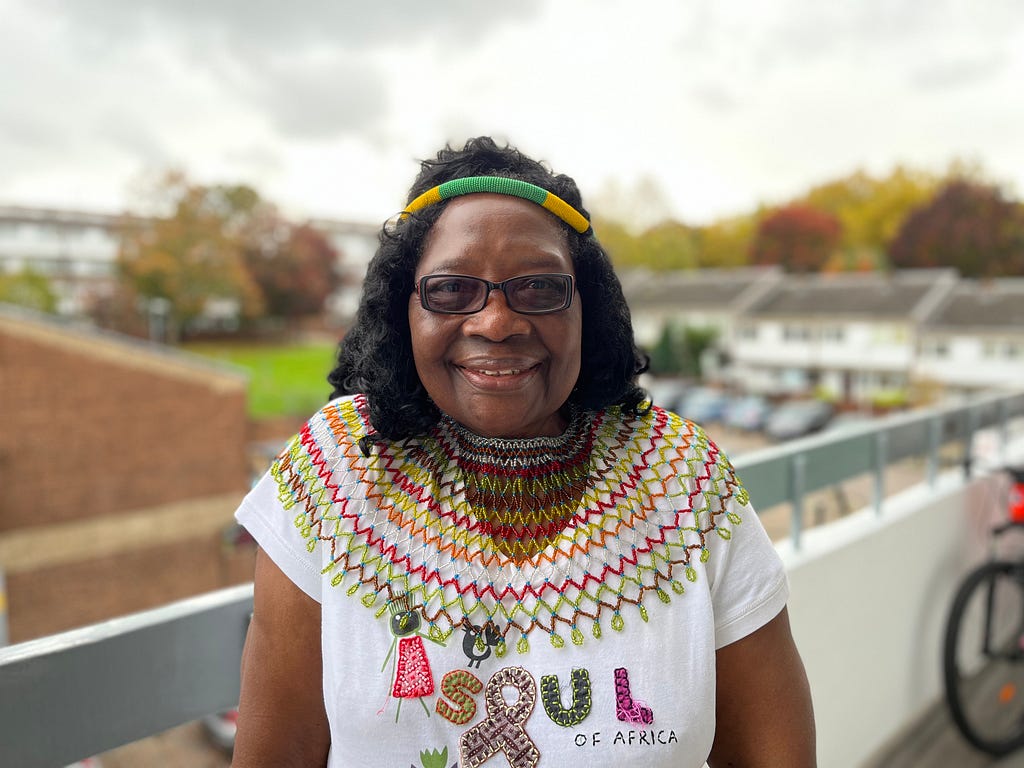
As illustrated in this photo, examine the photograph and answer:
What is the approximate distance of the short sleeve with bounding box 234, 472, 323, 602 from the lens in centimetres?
96

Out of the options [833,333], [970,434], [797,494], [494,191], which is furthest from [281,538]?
[833,333]

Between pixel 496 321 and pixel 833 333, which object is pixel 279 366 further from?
pixel 496 321

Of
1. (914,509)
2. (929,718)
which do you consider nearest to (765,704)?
(914,509)

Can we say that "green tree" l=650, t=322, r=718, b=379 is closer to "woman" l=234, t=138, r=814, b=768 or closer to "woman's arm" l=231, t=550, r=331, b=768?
"woman" l=234, t=138, r=814, b=768

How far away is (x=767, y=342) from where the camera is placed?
103ft

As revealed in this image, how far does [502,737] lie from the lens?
2.99 feet

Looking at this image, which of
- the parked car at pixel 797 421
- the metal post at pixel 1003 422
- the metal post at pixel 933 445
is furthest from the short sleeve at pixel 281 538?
the parked car at pixel 797 421

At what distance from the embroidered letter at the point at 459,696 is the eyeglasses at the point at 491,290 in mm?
429

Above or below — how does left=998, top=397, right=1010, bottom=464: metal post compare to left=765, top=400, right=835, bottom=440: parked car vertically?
above

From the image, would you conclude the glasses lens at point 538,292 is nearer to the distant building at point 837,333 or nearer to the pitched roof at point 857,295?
the distant building at point 837,333

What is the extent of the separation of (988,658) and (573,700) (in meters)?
2.51

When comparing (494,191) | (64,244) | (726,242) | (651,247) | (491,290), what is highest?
(64,244)

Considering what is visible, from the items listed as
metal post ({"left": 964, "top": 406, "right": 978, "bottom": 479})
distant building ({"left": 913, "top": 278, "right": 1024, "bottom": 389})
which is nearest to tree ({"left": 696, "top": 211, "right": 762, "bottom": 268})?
distant building ({"left": 913, "top": 278, "right": 1024, "bottom": 389})

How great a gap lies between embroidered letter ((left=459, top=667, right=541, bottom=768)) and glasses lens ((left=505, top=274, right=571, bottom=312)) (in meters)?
0.46
